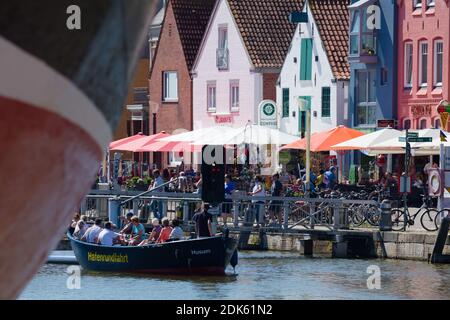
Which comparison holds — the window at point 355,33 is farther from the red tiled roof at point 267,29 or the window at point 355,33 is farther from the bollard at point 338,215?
the bollard at point 338,215

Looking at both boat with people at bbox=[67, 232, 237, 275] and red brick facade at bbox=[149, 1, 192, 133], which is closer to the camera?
boat with people at bbox=[67, 232, 237, 275]

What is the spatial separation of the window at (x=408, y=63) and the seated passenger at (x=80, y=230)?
20.6 m

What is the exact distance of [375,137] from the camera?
146ft

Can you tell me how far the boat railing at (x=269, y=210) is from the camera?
38906 mm

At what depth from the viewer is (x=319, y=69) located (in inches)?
2361

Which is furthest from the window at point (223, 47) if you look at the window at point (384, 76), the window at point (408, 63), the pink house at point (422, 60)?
the window at point (408, 63)

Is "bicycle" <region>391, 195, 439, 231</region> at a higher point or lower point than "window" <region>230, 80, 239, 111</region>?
lower

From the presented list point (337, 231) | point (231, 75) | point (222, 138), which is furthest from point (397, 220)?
point (231, 75)

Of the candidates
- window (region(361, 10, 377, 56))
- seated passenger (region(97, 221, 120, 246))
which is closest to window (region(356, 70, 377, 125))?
window (region(361, 10, 377, 56))

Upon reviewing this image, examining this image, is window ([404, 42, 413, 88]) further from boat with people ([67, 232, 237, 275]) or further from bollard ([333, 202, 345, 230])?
boat with people ([67, 232, 237, 275])

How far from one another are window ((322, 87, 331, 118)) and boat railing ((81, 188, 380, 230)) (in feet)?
59.8

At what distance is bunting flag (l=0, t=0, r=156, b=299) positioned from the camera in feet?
7.43

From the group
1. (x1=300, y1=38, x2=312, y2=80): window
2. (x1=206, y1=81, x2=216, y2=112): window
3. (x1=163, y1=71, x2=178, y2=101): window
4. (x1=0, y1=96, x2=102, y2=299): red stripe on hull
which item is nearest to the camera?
(x1=0, y1=96, x2=102, y2=299): red stripe on hull
